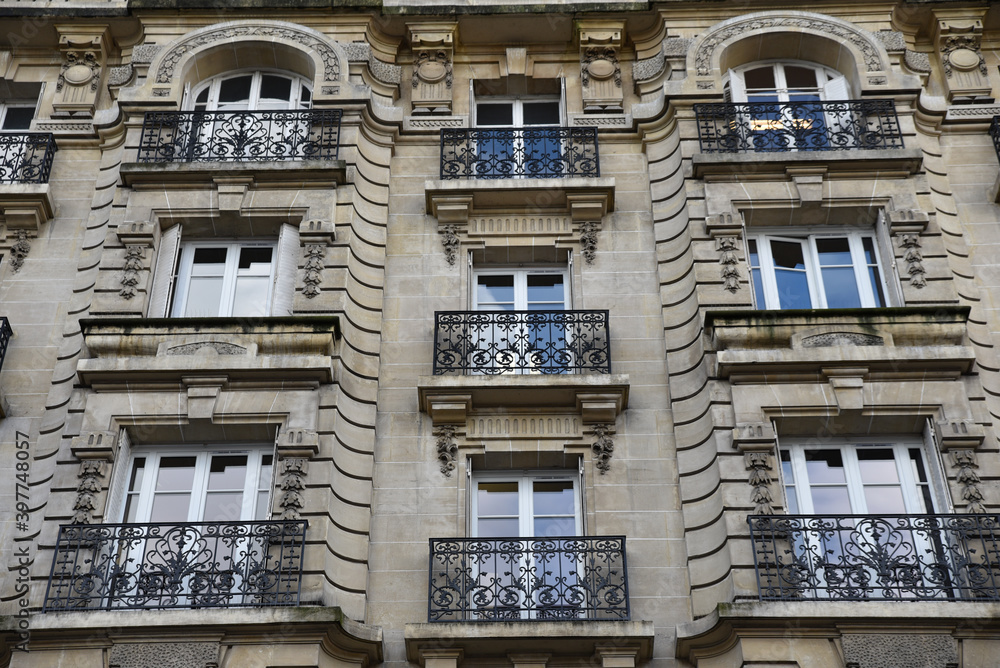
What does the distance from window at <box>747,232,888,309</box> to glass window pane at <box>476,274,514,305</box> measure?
293 centimetres

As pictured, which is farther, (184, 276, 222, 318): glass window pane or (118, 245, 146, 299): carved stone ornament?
(184, 276, 222, 318): glass window pane

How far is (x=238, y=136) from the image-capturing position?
15.9m

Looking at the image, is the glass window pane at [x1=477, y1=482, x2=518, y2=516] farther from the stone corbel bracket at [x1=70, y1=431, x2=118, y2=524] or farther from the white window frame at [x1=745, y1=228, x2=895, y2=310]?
the stone corbel bracket at [x1=70, y1=431, x2=118, y2=524]

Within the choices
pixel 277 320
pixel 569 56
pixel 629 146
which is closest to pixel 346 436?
pixel 277 320

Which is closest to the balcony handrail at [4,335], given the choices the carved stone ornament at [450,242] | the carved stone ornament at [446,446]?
the carved stone ornament at [446,446]

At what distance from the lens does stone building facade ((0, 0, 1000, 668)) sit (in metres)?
12.0

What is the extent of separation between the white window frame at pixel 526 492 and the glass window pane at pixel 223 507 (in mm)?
2435

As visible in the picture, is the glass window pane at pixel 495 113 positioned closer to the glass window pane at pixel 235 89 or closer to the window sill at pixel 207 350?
the glass window pane at pixel 235 89

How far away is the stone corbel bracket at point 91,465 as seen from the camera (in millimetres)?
12633

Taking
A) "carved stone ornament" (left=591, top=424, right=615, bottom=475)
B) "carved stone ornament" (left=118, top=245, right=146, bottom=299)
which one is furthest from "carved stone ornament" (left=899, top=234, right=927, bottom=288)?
"carved stone ornament" (left=118, top=245, right=146, bottom=299)

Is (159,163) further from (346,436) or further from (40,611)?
(40,611)

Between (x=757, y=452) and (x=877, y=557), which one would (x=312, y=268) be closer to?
(x=757, y=452)

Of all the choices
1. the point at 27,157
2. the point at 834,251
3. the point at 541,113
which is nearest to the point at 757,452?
the point at 834,251

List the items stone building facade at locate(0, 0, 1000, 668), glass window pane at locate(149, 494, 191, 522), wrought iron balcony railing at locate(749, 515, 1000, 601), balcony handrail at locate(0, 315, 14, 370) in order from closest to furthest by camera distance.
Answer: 1. wrought iron balcony railing at locate(749, 515, 1000, 601)
2. stone building facade at locate(0, 0, 1000, 668)
3. glass window pane at locate(149, 494, 191, 522)
4. balcony handrail at locate(0, 315, 14, 370)
